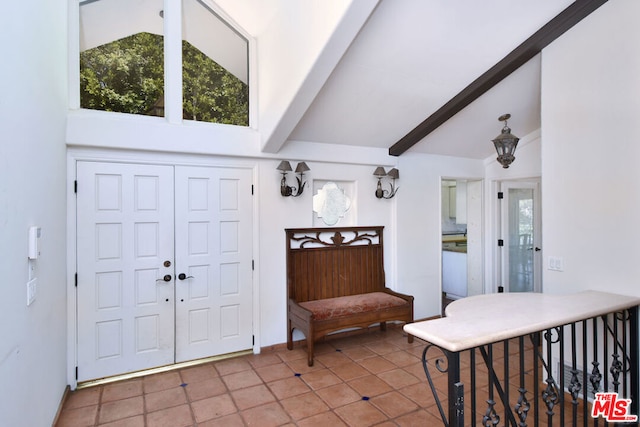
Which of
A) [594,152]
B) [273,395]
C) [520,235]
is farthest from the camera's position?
[520,235]

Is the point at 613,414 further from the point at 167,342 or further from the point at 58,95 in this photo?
the point at 58,95

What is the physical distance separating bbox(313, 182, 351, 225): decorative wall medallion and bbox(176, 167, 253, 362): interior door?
2.93 ft

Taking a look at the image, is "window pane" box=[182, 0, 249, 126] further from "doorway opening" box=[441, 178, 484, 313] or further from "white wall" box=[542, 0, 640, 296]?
"doorway opening" box=[441, 178, 484, 313]

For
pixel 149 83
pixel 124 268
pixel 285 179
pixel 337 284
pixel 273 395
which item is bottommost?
pixel 273 395

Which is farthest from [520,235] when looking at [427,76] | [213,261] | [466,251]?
[213,261]

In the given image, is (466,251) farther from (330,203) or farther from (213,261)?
(213,261)

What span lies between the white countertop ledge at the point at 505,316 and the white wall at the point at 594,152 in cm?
31

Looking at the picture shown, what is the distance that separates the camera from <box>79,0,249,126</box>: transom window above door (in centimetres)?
317

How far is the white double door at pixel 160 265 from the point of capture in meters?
3.11

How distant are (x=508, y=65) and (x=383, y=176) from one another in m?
1.79

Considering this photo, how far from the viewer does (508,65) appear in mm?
3188

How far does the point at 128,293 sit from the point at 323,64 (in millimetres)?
2709

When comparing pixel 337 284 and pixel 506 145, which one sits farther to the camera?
pixel 337 284

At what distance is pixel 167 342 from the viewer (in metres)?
3.39
